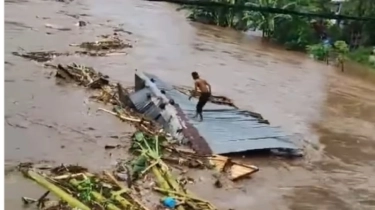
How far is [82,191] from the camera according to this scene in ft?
30.8

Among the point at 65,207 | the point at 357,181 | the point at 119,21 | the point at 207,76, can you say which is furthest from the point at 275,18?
the point at 65,207

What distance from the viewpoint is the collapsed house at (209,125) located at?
13.2 meters

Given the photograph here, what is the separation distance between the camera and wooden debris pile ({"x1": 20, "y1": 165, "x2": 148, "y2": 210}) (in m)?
9.08

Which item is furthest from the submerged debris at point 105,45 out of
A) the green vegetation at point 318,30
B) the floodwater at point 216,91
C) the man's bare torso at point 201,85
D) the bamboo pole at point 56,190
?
the bamboo pole at point 56,190

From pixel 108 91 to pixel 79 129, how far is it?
127 inches

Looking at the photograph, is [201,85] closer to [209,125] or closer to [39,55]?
[209,125]

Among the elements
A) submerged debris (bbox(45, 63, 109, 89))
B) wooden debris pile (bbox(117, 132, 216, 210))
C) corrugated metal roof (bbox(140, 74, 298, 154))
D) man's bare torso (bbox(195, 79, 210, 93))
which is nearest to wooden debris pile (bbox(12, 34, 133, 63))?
submerged debris (bbox(45, 63, 109, 89))

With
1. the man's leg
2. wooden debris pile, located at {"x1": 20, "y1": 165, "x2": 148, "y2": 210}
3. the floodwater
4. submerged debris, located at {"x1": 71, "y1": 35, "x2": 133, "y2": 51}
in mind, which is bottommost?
the floodwater

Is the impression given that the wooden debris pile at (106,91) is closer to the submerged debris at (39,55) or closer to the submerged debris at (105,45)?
the submerged debris at (39,55)

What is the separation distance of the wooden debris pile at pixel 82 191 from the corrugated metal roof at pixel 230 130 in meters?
3.34

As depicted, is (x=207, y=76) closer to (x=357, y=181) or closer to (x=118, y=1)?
(x=357, y=181)

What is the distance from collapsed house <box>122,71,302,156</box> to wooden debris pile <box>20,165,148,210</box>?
303 cm

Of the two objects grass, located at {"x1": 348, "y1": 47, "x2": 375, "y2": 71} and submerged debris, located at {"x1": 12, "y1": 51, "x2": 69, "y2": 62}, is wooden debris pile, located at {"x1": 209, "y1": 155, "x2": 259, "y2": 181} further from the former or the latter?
grass, located at {"x1": 348, "y1": 47, "x2": 375, "y2": 71}

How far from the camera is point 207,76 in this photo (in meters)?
22.2
